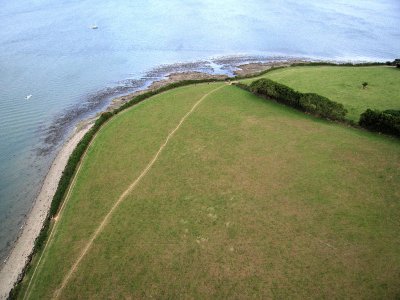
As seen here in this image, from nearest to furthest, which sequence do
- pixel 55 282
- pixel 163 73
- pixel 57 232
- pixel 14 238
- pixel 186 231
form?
1. pixel 55 282
2. pixel 186 231
3. pixel 57 232
4. pixel 14 238
5. pixel 163 73

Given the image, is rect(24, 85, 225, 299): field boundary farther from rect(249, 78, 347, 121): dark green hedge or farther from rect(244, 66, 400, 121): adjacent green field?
rect(244, 66, 400, 121): adjacent green field

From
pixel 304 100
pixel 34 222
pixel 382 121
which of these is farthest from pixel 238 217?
pixel 304 100

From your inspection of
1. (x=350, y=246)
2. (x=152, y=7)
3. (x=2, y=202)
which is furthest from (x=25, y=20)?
(x=350, y=246)

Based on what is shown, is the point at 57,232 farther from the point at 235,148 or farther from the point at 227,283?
the point at 235,148

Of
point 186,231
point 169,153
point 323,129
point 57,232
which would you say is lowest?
point 57,232

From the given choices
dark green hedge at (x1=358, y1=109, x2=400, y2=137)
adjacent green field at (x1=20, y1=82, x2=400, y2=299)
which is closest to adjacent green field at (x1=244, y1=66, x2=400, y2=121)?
dark green hedge at (x1=358, y1=109, x2=400, y2=137)
